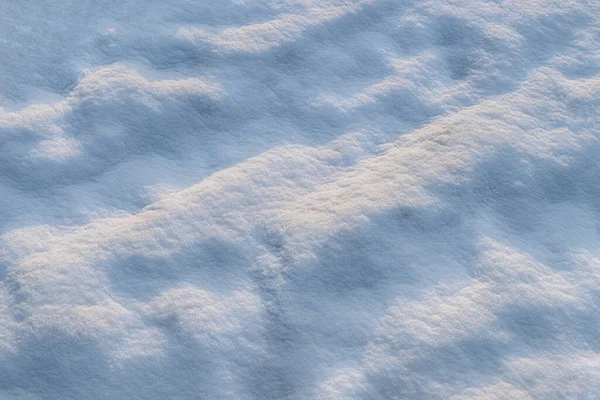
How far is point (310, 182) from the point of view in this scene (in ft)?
4.87

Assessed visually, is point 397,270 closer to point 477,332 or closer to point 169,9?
point 477,332

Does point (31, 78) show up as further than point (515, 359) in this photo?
Yes

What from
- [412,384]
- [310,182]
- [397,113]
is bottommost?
[412,384]

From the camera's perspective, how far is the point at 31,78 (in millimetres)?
1641

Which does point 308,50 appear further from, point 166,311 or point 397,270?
point 166,311

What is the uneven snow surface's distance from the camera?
48.6 inches

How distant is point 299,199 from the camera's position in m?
1.45

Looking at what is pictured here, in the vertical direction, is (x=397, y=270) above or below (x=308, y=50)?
below

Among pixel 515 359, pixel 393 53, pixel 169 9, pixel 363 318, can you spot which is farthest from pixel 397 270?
pixel 169 9

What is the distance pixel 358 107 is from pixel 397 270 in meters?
0.39

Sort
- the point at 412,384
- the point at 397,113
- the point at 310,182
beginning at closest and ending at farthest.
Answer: the point at 412,384
the point at 310,182
the point at 397,113

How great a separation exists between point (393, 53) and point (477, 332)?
66cm

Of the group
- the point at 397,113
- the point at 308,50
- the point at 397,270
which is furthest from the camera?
the point at 308,50

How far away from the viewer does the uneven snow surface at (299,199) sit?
1.23 m
